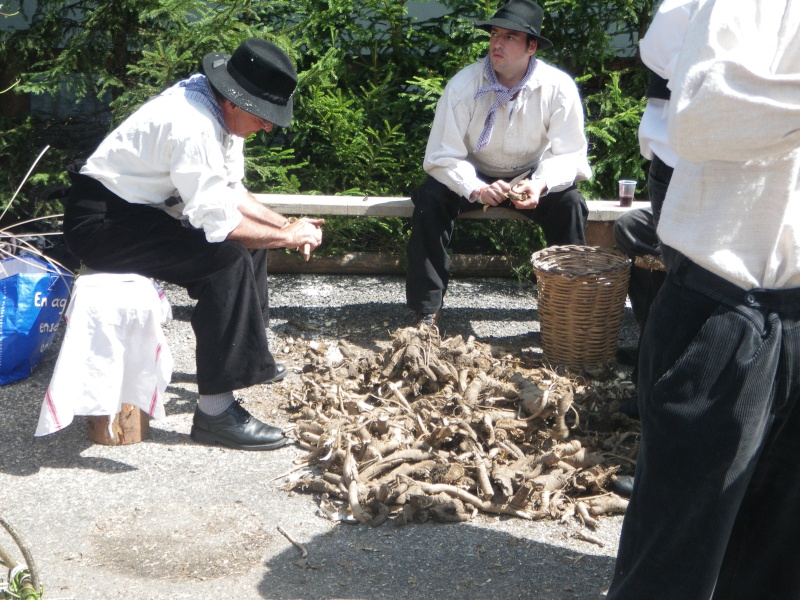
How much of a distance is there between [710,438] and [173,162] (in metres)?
2.52

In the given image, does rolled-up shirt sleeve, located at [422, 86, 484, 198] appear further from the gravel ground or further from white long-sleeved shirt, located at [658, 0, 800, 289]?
white long-sleeved shirt, located at [658, 0, 800, 289]

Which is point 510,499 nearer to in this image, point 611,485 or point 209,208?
point 611,485

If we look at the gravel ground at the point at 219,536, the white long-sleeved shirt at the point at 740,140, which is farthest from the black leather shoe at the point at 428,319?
the white long-sleeved shirt at the point at 740,140

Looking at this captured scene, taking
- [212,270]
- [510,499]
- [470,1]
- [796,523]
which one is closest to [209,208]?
[212,270]

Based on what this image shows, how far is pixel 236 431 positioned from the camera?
3.97m

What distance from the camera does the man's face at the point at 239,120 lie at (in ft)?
12.9

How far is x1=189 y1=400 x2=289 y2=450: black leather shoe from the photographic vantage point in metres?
3.97

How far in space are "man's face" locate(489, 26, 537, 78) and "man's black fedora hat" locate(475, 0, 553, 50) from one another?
1.8 inches

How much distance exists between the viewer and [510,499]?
11.3 ft

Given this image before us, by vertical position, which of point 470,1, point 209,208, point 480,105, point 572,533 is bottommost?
point 572,533

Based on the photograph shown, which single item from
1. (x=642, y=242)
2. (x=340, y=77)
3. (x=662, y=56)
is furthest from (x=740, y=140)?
(x=340, y=77)

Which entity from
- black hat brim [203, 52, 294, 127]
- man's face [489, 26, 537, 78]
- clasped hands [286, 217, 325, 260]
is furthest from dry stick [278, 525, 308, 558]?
man's face [489, 26, 537, 78]

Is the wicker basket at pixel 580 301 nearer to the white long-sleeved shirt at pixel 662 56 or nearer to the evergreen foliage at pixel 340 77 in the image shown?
the evergreen foliage at pixel 340 77

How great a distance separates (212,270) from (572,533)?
5.80 feet
